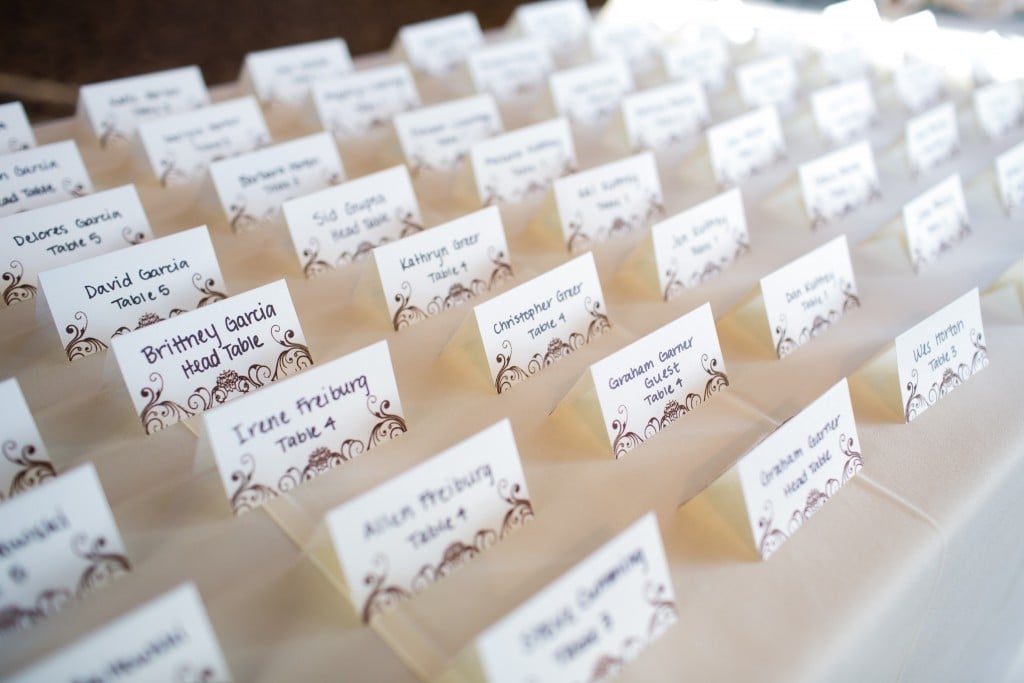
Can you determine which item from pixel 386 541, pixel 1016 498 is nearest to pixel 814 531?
pixel 1016 498

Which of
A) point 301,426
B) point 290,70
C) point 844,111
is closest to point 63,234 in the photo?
point 301,426

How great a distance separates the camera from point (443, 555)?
64cm

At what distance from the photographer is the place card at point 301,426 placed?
656mm

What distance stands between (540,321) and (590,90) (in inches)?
29.7

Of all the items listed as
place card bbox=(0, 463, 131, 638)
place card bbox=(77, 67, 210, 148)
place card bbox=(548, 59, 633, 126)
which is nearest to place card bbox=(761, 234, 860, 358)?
place card bbox=(548, 59, 633, 126)

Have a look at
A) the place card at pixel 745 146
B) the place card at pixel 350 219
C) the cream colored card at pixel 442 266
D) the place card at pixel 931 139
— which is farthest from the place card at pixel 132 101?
the place card at pixel 931 139

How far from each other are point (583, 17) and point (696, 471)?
1387 millimetres

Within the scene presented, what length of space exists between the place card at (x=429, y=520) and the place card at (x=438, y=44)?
1.14 meters

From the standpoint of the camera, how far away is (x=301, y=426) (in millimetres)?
697

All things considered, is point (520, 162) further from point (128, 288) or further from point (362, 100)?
point (128, 288)

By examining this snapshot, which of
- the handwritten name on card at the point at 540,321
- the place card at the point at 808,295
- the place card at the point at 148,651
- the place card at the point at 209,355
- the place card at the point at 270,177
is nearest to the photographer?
the place card at the point at 148,651

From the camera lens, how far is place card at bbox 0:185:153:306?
0.86m

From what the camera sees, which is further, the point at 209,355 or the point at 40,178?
the point at 40,178

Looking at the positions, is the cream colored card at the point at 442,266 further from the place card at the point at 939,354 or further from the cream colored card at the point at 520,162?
the place card at the point at 939,354
